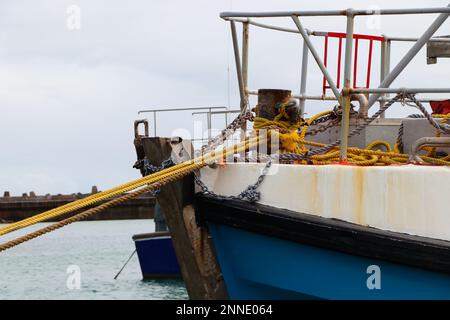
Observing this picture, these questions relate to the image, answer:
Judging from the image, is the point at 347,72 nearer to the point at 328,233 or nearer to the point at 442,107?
the point at 328,233

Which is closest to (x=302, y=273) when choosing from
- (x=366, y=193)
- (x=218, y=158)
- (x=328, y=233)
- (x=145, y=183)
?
(x=328, y=233)

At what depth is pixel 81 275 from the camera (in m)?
30.0

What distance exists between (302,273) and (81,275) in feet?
76.9

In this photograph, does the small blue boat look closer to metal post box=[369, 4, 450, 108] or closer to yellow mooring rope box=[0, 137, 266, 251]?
yellow mooring rope box=[0, 137, 266, 251]

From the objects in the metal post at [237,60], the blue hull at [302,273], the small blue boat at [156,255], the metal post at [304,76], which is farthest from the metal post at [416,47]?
the small blue boat at [156,255]

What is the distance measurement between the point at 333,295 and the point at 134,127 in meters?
2.06

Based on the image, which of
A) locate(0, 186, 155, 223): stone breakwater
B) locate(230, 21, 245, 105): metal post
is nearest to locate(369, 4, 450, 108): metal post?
locate(230, 21, 245, 105): metal post

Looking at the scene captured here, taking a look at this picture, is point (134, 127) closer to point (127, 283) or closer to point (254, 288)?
point (254, 288)

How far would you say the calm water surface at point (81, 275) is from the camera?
2408 centimetres

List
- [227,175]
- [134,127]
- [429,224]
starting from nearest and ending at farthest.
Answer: [429,224]
[227,175]
[134,127]

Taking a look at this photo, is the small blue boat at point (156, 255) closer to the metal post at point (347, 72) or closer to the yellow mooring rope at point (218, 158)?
the yellow mooring rope at point (218, 158)

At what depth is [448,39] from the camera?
761 cm

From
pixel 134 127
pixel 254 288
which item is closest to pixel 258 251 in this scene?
pixel 254 288

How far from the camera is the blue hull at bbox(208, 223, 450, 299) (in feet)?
22.7
